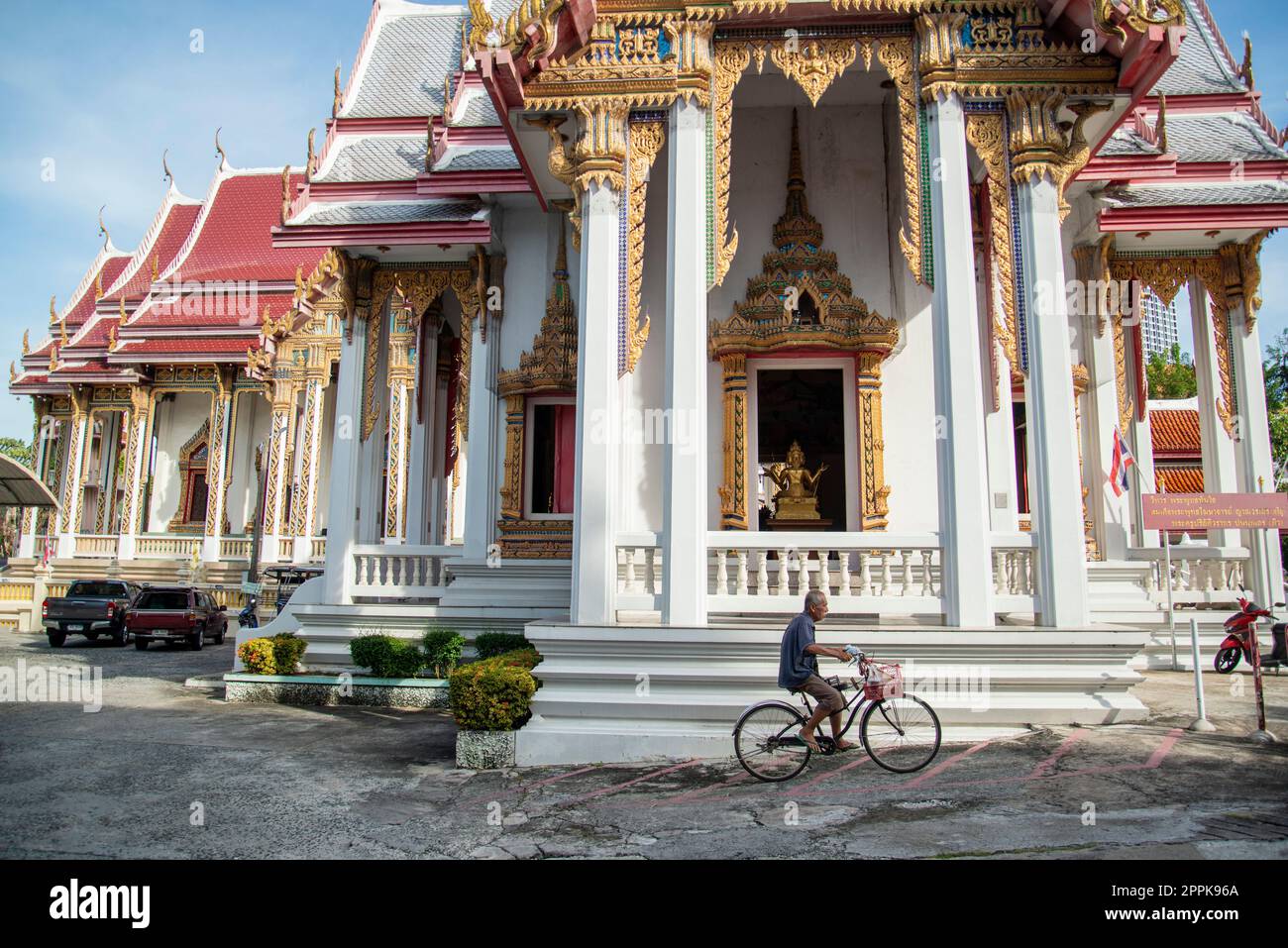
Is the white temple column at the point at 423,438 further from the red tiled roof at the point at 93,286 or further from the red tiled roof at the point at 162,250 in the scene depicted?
the red tiled roof at the point at 93,286

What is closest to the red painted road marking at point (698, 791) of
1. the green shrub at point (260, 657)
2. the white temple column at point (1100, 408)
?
the green shrub at point (260, 657)

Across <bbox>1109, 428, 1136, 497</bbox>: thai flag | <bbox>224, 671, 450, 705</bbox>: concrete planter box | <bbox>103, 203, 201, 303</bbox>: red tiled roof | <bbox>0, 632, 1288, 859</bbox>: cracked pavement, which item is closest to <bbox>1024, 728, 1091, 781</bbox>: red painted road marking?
<bbox>0, 632, 1288, 859</bbox>: cracked pavement

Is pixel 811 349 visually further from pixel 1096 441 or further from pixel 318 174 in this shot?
pixel 318 174

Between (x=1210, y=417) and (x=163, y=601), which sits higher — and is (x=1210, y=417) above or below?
above

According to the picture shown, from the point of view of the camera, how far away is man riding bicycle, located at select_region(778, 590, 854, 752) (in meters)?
6.04

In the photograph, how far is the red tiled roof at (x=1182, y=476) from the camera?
74.3 feet

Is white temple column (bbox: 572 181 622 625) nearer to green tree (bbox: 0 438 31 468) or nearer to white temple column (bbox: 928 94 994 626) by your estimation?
white temple column (bbox: 928 94 994 626)

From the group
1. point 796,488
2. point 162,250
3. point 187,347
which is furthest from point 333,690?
point 162,250

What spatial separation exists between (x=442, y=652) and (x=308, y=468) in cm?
1422

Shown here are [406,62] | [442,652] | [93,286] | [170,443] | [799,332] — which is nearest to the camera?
[799,332]

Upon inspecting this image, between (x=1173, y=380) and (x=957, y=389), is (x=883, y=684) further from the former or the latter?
(x=1173, y=380)

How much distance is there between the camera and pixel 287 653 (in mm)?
10500

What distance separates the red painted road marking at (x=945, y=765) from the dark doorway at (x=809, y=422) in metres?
3.81
